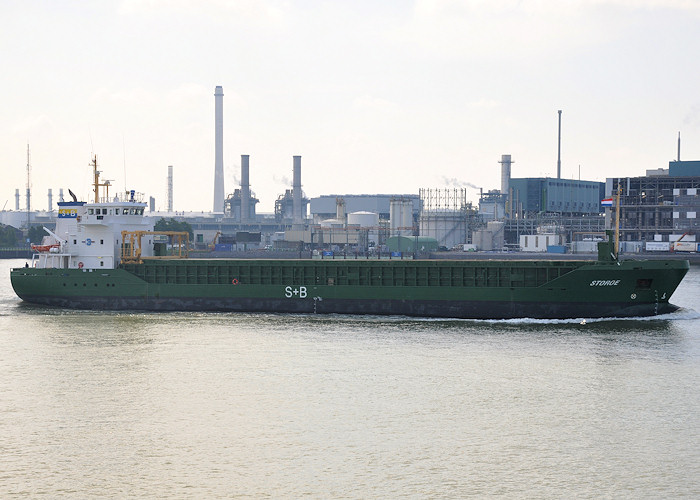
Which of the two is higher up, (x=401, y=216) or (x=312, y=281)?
(x=401, y=216)

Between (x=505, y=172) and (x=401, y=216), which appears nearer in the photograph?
(x=401, y=216)

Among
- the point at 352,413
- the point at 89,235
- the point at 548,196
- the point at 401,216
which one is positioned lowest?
the point at 352,413

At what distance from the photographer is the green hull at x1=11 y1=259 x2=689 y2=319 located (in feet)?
172

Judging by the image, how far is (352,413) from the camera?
31.4 metres

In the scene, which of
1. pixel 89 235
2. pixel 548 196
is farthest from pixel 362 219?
pixel 89 235

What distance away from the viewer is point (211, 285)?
59531mm

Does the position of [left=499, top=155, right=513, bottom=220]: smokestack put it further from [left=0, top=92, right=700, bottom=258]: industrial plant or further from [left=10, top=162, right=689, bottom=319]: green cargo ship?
[left=10, top=162, right=689, bottom=319]: green cargo ship

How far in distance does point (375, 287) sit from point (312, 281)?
186 inches

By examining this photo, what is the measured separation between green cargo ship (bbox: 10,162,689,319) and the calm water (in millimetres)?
4080

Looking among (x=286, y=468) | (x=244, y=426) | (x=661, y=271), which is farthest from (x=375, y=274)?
(x=286, y=468)

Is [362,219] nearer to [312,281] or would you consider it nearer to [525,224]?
[525,224]

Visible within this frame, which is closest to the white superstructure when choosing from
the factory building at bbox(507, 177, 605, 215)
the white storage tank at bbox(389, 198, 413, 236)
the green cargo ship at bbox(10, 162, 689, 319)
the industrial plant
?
the green cargo ship at bbox(10, 162, 689, 319)

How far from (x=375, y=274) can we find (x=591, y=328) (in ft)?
50.5

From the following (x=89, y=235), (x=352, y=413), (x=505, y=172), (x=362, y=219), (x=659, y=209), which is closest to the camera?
(x=352, y=413)
